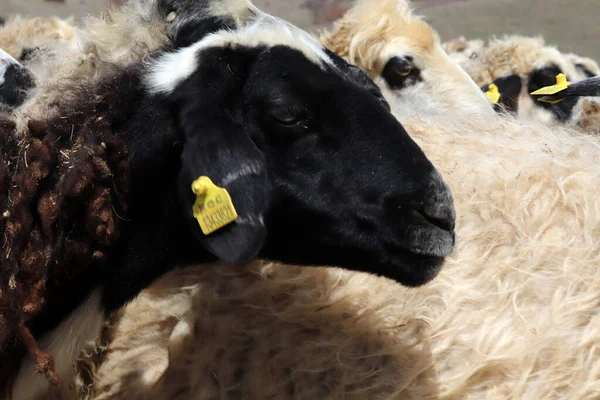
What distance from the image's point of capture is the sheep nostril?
1.96m

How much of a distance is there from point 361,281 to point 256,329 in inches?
15.1

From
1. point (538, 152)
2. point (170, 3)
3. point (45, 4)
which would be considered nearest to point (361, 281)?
point (538, 152)

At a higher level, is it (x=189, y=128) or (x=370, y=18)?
(x=189, y=128)

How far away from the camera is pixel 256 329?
7.79 ft

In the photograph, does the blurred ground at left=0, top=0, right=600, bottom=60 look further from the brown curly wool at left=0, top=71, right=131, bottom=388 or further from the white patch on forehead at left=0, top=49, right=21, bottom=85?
the brown curly wool at left=0, top=71, right=131, bottom=388

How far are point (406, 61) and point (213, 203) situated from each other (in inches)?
139

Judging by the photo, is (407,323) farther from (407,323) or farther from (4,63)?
(4,63)

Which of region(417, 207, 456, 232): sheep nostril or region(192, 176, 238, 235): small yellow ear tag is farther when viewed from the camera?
region(417, 207, 456, 232): sheep nostril

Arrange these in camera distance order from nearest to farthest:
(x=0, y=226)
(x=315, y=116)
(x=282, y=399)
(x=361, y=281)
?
(x=0, y=226), (x=315, y=116), (x=282, y=399), (x=361, y=281)

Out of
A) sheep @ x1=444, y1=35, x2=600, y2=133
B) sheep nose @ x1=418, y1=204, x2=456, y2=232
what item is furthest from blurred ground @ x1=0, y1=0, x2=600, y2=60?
sheep nose @ x1=418, y1=204, x2=456, y2=232

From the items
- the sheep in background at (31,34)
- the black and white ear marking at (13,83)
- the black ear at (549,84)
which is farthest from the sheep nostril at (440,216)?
the black ear at (549,84)

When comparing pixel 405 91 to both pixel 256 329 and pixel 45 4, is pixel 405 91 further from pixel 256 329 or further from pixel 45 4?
pixel 45 4

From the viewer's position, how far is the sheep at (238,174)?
1890 millimetres

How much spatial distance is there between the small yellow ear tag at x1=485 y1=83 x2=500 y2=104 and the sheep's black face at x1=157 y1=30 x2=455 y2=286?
388 centimetres
